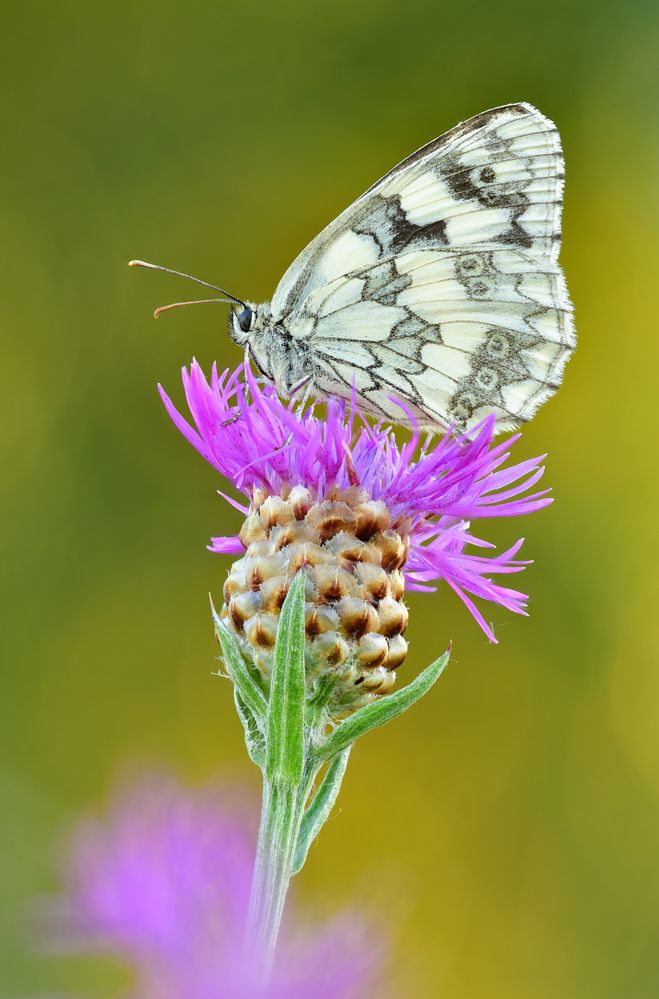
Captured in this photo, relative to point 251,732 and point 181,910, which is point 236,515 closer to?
point 251,732

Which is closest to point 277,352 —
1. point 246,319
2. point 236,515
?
point 246,319

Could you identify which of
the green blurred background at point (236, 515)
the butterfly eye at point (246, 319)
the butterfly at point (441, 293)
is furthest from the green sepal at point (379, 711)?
the green blurred background at point (236, 515)

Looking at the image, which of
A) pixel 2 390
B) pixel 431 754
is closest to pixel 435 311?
pixel 431 754

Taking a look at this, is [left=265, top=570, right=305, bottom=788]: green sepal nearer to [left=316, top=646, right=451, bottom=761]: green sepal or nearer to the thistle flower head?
[left=316, top=646, right=451, bottom=761]: green sepal

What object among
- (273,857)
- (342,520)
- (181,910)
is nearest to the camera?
(181,910)

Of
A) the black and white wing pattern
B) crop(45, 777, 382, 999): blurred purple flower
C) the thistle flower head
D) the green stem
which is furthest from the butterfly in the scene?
crop(45, 777, 382, 999): blurred purple flower

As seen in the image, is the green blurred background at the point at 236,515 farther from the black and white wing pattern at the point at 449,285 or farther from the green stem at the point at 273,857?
the green stem at the point at 273,857
